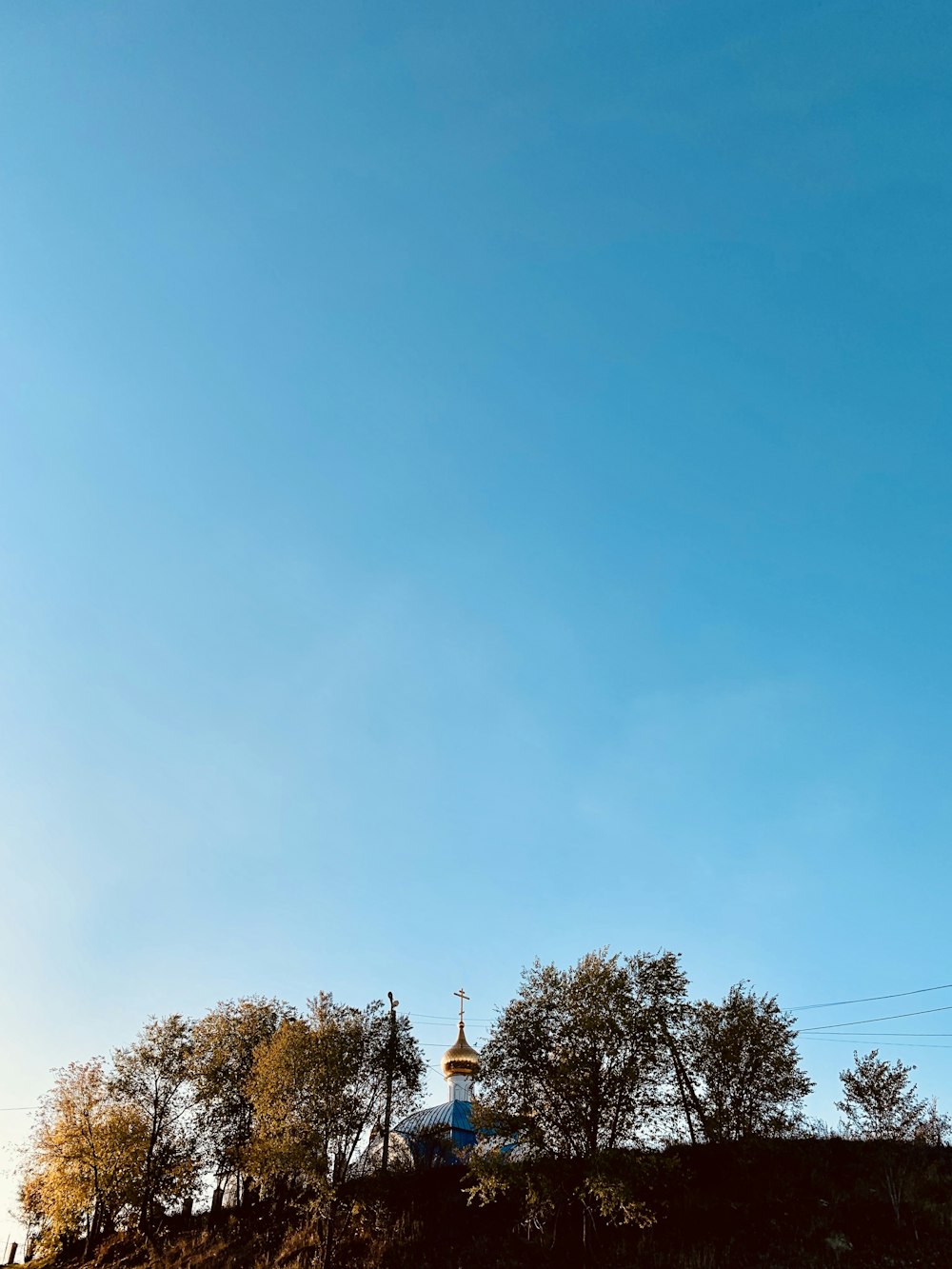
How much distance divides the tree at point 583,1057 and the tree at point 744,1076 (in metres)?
3.81

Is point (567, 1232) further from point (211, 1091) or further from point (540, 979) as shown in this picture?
point (211, 1091)

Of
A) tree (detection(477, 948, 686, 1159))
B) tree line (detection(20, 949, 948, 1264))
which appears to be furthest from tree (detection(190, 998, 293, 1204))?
tree (detection(477, 948, 686, 1159))

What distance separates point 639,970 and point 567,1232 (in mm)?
10701

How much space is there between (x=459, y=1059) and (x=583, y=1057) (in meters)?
41.5

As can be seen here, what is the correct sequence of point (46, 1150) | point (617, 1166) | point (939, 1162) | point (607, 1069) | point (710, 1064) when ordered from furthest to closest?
point (46, 1150)
point (710, 1064)
point (939, 1162)
point (607, 1069)
point (617, 1166)

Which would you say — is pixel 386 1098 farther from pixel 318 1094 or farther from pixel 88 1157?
pixel 88 1157

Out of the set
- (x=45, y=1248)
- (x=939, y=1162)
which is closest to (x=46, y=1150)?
(x=45, y=1248)

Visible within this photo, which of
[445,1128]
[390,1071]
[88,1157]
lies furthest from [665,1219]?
[88,1157]

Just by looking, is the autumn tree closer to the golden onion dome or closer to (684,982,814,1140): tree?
(684,982,814,1140): tree

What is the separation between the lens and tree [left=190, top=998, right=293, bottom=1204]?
49.8 m

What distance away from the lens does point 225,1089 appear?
1986 inches

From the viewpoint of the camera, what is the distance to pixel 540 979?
3897 centimetres

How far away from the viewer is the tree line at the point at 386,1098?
35.5 m

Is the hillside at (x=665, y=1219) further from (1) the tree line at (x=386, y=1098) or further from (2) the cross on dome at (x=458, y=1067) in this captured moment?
(2) the cross on dome at (x=458, y=1067)
